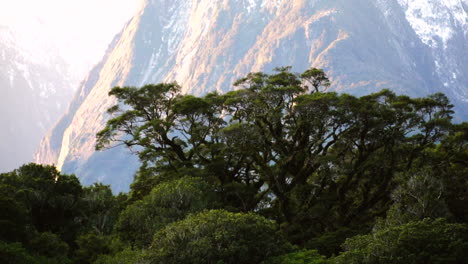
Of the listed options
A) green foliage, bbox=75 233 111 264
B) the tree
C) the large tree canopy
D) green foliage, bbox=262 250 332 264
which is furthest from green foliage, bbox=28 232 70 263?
green foliage, bbox=262 250 332 264

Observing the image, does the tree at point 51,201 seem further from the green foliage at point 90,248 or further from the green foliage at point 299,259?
the green foliage at point 299,259

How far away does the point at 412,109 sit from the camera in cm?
5066

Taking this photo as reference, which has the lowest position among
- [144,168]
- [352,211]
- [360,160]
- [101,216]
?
[352,211]

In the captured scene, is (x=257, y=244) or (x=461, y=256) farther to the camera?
(x=257, y=244)

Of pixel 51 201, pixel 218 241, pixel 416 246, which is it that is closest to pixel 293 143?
pixel 218 241

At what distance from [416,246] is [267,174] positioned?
20365 mm

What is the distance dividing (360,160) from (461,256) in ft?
65.5

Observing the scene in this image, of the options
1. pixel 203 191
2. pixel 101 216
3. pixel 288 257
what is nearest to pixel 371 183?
pixel 203 191

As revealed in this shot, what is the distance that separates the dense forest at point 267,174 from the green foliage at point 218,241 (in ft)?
18.8

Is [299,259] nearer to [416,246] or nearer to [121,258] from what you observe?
[416,246]

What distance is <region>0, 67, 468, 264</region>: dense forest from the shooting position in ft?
142

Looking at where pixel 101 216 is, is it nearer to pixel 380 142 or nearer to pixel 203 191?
pixel 203 191

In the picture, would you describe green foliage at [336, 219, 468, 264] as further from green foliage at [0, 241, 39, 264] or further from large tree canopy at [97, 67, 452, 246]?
green foliage at [0, 241, 39, 264]

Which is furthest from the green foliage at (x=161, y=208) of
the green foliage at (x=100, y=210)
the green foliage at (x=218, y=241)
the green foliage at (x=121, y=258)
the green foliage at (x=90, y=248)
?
the green foliage at (x=100, y=210)
